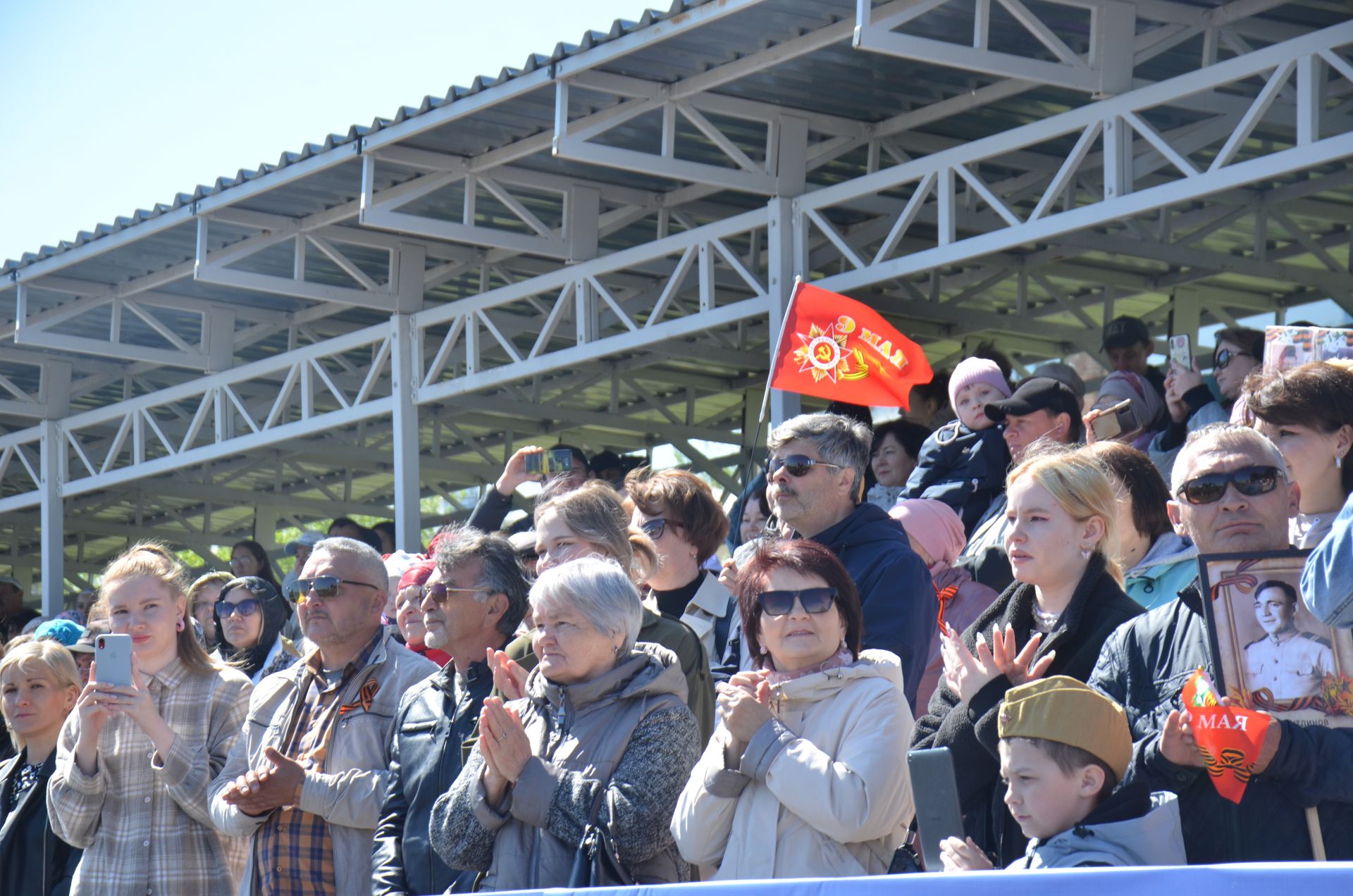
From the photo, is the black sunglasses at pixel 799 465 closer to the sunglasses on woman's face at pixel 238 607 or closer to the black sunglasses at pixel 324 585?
the black sunglasses at pixel 324 585

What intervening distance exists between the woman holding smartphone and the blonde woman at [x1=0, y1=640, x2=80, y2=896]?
32cm

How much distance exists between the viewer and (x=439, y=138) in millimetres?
10836

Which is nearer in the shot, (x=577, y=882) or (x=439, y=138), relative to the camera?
(x=577, y=882)

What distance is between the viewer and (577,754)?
4539mm

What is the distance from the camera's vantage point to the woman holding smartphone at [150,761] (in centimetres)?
605

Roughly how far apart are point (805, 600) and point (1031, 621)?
1.82 ft

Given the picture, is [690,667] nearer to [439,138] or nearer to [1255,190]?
[439,138]

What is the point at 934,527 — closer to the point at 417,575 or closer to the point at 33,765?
the point at 417,575

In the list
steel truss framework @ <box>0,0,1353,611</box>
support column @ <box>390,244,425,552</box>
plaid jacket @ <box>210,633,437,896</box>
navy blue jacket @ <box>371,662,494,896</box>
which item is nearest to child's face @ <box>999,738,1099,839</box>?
navy blue jacket @ <box>371,662,494,896</box>

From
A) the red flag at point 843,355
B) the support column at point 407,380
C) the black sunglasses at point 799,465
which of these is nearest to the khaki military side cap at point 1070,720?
the black sunglasses at point 799,465

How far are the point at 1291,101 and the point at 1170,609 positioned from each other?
717 centimetres

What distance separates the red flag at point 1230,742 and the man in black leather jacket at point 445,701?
2.10 m

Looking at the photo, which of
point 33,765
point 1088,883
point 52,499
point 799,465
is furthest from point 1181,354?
point 52,499

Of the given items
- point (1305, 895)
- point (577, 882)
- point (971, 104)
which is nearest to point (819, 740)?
point (577, 882)
